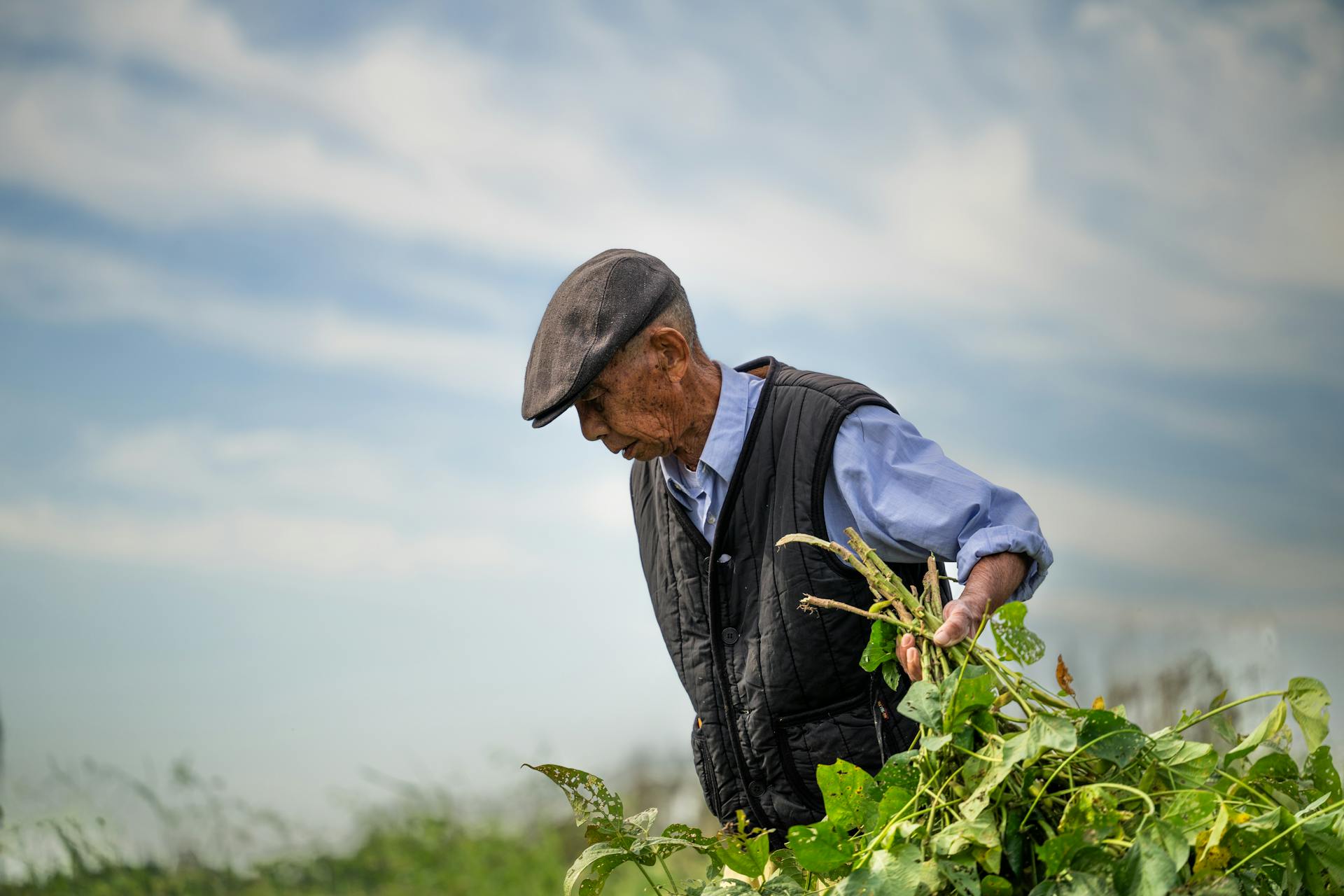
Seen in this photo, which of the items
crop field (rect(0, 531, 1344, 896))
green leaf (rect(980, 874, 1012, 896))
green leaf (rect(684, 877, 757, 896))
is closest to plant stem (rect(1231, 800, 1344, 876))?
crop field (rect(0, 531, 1344, 896))

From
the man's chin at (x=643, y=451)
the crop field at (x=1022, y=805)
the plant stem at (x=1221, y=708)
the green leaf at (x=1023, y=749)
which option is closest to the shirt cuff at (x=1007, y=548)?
the crop field at (x=1022, y=805)

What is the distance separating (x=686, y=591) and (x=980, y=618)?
79cm

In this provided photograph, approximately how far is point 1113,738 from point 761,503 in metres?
0.98

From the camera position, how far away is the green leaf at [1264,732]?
1.34m

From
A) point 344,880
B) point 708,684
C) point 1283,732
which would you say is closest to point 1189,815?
point 1283,732

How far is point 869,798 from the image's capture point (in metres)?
1.38

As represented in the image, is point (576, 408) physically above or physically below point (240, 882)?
above

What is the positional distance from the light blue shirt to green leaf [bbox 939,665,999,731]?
49 centimetres

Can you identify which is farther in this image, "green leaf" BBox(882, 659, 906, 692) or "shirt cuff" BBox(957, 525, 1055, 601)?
"shirt cuff" BBox(957, 525, 1055, 601)

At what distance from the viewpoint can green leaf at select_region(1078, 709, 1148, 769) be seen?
1.28 metres

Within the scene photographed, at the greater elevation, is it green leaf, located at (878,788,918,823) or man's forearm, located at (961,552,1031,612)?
man's forearm, located at (961,552,1031,612)

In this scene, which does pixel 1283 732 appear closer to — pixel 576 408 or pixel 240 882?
pixel 576 408

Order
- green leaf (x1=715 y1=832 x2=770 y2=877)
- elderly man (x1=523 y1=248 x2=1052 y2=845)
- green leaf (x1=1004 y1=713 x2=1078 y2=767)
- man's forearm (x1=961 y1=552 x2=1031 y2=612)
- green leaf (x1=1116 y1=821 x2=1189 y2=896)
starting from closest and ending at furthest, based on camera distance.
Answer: green leaf (x1=1116 y1=821 x2=1189 y2=896) → green leaf (x1=1004 y1=713 x2=1078 y2=767) → green leaf (x1=715 y1=832 x2=770 y2=877) → man's forearm (x1=961 y1=552 x2=1031 y2=612) → elderly man (x1=523 y1=248 x2=1052 y2=845)

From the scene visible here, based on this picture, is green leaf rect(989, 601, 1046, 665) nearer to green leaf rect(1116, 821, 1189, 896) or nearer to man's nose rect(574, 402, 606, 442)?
green leaf rect(1116, 821, 1189, 896)
